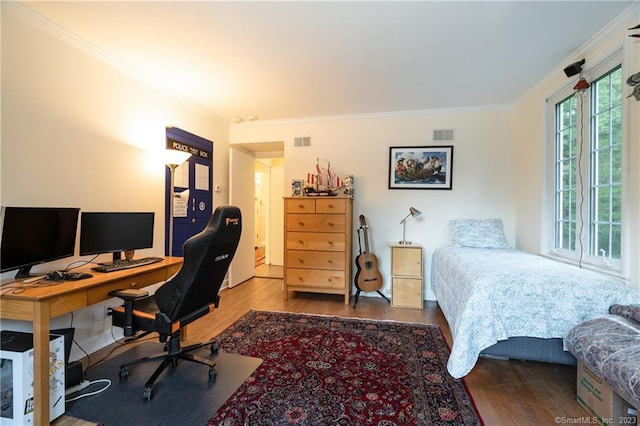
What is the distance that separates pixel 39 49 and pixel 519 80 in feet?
13.3

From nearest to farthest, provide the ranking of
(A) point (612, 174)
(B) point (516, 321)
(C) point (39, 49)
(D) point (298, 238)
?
1. (B) point (516, 321)
2. (C) point (39, 49)
3. (A) point (612, 174)
4. (D) point (298, 238)

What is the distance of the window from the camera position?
6.77 ft

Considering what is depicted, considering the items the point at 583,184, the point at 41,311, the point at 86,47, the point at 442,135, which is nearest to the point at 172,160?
the point at 86,47

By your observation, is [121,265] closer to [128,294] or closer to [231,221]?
[128,294]

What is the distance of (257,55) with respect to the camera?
93.0 inches

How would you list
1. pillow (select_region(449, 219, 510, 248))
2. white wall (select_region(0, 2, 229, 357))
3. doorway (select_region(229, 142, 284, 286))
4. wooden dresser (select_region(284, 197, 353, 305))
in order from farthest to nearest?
doorway (select_region(229, 142, 284, 286)) → wooden dresser (select_region(284, 197, 353, 305)) → pillow (select_region(449, 219, 510, 248)) → white wall (select_region(0, 2, 229, 357))

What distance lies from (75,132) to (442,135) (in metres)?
3.81

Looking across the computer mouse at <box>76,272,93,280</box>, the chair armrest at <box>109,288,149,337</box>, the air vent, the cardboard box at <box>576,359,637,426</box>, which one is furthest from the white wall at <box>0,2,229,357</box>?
the cardboard box at <box>576,359,637,426</box>

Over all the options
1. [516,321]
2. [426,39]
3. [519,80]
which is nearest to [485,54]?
[426,39]

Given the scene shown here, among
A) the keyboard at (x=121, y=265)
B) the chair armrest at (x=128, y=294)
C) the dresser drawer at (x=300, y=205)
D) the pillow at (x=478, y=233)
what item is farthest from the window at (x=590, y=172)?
the keyboard at (x=121, y=265)

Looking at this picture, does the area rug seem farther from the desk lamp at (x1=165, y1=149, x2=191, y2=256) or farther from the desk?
the desk lamp at (x1=165, y1=149, x2=191, y2=256)

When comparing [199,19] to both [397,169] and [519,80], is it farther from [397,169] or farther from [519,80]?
[519,80]

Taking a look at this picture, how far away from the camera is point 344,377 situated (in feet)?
6.21

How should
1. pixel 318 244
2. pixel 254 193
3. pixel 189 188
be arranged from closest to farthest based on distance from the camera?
pixel 189 188
pixel 318 244
pixel 254 193
